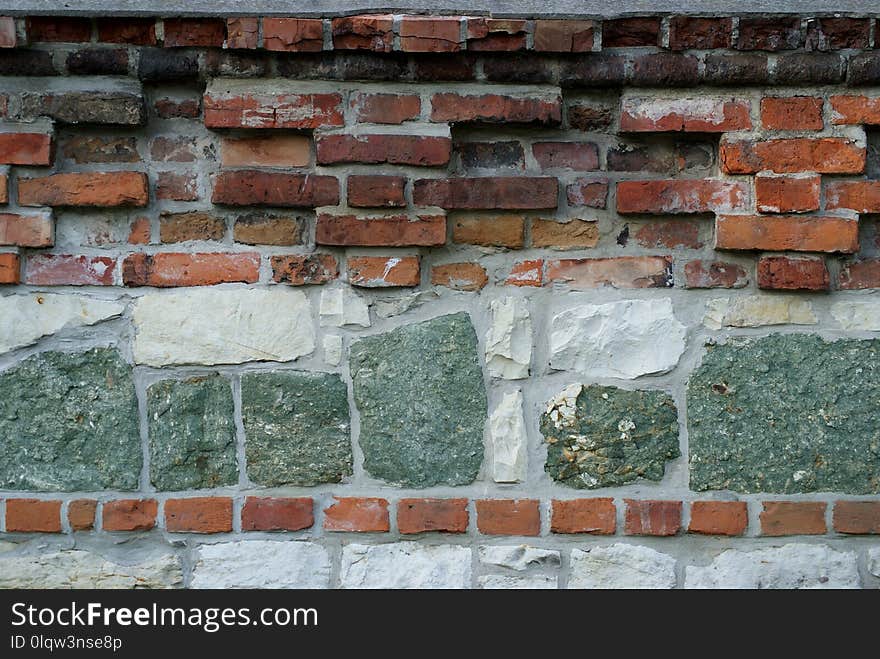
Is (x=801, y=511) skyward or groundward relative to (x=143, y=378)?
groundward

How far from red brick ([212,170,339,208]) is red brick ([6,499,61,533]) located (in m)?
0.80

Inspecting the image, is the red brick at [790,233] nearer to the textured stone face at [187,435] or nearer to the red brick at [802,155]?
the red brick at [802,155]

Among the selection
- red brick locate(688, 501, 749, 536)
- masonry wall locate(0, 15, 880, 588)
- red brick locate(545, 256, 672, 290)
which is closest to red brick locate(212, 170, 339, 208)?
masonry wall locate(0, 15, 880, 588)

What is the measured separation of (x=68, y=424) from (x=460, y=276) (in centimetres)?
96

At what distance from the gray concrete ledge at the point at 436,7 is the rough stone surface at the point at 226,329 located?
24.3 inches

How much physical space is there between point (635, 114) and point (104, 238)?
1241 millimetres

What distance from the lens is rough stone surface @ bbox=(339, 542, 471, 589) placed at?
196 centimetres

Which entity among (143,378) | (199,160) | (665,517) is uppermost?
(199,160)

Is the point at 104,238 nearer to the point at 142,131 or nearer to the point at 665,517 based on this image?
the point at 142,131

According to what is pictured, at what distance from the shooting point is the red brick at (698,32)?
6.12 feet

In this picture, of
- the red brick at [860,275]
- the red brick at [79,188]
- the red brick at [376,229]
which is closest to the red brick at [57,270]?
the red brick at [79,188]

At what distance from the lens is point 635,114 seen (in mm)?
1927

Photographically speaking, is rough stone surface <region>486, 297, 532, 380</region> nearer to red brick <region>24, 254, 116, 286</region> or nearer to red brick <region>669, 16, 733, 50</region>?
red brick <region>669, 16, 733, 50</region>

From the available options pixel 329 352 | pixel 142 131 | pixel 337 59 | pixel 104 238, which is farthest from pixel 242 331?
pixel 337 59
